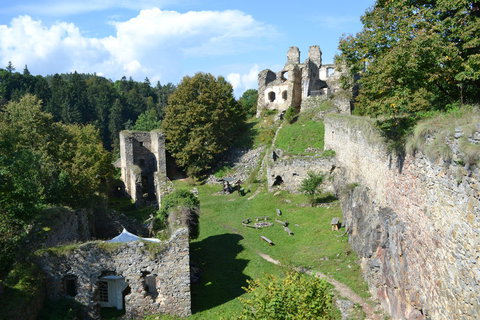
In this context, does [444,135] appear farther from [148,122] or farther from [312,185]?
[148,122]

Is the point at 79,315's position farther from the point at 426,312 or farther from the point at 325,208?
the point at 325,208

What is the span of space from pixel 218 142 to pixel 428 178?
83.6 ft

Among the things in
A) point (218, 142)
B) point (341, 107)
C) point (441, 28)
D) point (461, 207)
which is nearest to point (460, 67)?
point (441, 28)

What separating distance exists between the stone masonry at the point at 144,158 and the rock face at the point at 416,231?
19.3 m

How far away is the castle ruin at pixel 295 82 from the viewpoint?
3778 centimetres

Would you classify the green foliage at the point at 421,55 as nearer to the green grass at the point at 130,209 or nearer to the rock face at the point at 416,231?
the rock face at the point at 416,231

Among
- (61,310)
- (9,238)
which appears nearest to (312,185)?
(61,310)

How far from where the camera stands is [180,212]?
20.8 metres

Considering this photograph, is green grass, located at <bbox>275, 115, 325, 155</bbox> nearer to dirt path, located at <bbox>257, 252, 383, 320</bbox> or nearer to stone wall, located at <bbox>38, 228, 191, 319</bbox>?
dirt path, located at <bbox>257, 252, 383, 320</bbox>

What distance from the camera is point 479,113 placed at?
9625 millimetres

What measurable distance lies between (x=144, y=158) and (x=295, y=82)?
1588 cm

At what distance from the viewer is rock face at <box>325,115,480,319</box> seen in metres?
8.51

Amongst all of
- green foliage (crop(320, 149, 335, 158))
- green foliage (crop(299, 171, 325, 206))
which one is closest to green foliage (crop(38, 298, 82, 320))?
green foliage (crop(299, 171, 325, 206))

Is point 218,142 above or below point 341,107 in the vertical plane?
below
